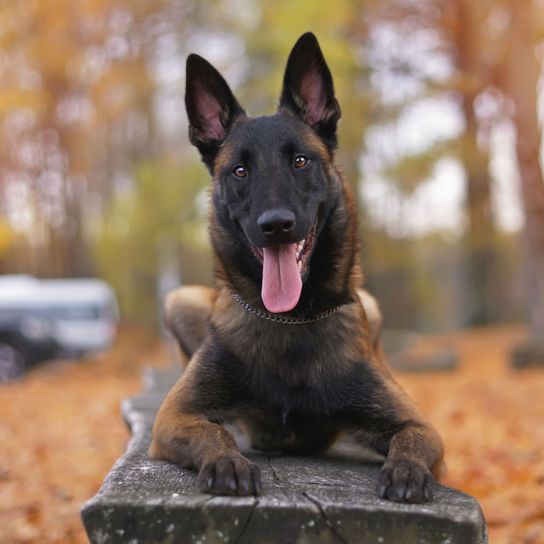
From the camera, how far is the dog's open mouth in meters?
2.86

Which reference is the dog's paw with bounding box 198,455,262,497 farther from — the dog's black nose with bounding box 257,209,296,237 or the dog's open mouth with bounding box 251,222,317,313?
the dog's black nose with bounding box 257,209,296,237

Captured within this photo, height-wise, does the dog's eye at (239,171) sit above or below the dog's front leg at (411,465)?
above

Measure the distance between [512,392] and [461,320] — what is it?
16.8 m

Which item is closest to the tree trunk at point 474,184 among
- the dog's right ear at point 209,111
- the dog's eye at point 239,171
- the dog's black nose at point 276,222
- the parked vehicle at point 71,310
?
the parked vehicle at point 71,310

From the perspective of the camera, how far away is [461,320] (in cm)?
2538

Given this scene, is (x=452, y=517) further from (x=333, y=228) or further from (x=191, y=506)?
(x=333, y=228)

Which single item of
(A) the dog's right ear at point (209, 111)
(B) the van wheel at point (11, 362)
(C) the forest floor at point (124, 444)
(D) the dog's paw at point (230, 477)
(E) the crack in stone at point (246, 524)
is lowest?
(B) the van wheel at point (11, 362)

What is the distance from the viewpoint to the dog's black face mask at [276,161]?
2.82 metres

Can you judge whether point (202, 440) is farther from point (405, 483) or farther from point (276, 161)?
point (276, 161)

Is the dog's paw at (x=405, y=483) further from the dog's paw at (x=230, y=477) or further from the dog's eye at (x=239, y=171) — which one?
the dog's eye at (x=239, y=171)

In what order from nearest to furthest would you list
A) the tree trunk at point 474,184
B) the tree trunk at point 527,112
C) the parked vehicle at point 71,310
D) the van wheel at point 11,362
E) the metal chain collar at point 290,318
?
the metal chain collar at point 290,318
the tree trunk at point 527,112
the tree trunk at point 474,184
the van wheel at point 11,362
the parked vehicle at point 71,310

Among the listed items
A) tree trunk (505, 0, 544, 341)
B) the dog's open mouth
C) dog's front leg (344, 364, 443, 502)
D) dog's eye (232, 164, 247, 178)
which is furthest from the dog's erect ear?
tree trunk (505, 0, 544, 341)

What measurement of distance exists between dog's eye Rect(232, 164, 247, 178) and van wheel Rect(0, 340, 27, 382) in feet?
46.7

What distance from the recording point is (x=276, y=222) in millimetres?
2686
